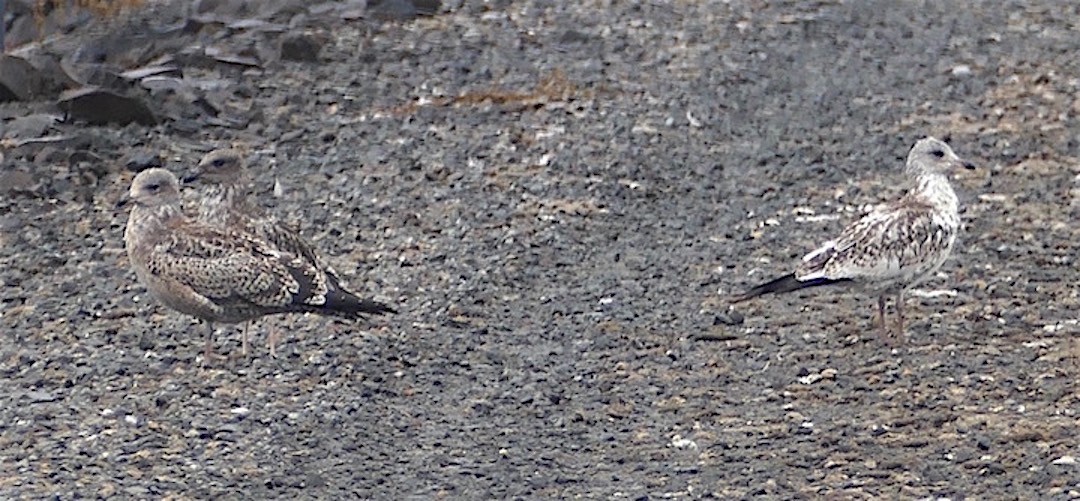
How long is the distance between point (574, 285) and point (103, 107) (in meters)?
3.95

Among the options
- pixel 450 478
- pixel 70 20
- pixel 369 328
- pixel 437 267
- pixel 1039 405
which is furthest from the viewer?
pixel 70 20

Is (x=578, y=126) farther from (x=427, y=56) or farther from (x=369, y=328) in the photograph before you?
(x=369, y=328)

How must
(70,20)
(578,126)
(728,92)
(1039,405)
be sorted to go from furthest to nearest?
1. (70,20)
2. (728,92)
3. (578,126)
4. (1039,405)

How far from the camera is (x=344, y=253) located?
419 inches

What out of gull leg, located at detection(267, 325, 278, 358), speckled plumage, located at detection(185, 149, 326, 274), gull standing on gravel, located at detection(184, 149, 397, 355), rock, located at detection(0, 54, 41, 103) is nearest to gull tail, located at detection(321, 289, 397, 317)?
gull leg, located at detection(267, 325, 278, 358)

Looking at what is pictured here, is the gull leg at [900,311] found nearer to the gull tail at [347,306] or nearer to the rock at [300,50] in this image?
the gull tail at [347,306]

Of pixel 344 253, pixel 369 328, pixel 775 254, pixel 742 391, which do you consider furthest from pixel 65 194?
pixel 742 391

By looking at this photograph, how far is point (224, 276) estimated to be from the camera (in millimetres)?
8812

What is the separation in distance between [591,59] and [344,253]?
4.83m

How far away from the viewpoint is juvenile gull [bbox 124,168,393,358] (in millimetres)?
8789

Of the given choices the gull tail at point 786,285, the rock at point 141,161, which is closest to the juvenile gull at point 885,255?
the gull tail at point 786,285

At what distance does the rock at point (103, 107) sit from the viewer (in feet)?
41.6

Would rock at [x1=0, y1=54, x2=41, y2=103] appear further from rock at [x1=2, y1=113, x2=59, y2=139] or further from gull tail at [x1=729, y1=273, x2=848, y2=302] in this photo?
gull tail at [x1=729, y1=273, x2=848, y2=302]

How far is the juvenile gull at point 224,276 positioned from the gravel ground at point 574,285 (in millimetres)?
248
